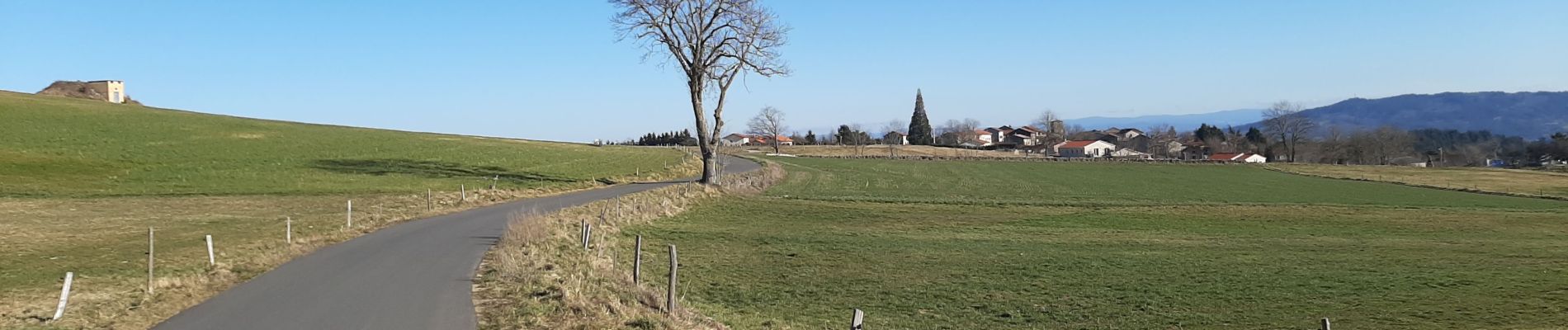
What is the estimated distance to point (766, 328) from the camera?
1530cm

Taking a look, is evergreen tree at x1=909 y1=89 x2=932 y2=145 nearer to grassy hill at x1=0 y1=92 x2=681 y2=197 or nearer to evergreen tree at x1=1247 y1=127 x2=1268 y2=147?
evergreen tree at x1=1247 y1=127 x2=1268 y2=147

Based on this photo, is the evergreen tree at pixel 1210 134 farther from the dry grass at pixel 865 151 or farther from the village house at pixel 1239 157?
the dry grass at pixel 865 151

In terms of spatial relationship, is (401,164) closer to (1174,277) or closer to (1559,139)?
(1174,277)

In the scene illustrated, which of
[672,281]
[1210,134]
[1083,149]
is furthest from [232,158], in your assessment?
[1210,134]

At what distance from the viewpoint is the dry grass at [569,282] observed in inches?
506

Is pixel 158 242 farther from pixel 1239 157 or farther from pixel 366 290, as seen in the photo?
pixel 1239 157

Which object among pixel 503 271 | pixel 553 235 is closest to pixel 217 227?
pixel 553 235

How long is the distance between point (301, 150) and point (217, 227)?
3484cm

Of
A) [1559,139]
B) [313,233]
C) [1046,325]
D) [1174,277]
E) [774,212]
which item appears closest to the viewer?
[1046,325]

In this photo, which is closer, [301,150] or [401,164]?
[401,164]

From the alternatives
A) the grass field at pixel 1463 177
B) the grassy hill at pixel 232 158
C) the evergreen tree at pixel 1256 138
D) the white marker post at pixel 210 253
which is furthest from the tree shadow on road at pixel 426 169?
the evergreen tree at pixel 1256 138

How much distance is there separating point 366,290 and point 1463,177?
103 metres

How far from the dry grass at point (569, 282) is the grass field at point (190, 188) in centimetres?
467

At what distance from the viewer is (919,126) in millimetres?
193375
